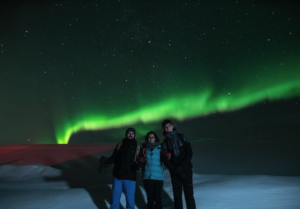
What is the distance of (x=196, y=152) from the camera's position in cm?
1738

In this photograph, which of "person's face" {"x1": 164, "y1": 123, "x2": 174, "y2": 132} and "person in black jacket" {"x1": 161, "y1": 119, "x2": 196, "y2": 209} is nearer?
"person in black jacket" {"x1": 161, "y1": 119, "x2": 196, "y2": 209}

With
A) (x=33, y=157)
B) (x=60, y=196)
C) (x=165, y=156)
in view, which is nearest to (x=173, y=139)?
(x=165, y=156)

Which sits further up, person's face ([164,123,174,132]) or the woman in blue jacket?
person's face ([164,123,174,132])

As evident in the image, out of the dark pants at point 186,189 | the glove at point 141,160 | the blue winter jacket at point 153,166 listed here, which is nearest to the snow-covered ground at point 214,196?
the dark pants at point 186,189

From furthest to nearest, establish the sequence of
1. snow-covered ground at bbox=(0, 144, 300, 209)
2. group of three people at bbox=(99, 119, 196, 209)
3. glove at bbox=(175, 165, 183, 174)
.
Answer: snow-covered ground at bbox=(0, 144, 300, 209), group of three people at bbox=(99, 119, 196, 209), glove at bbox=(175, 165, 183, 174)

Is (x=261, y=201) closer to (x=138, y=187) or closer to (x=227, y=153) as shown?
(x=138, y=187)

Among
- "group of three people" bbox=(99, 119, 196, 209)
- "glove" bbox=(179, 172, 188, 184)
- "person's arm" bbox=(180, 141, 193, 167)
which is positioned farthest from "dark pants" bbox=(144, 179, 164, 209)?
"person's arm" bbox=(180, 141, 193, 167)

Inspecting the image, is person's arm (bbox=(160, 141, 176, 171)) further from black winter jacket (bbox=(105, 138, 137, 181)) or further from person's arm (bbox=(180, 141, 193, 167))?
black winter jacket (bbox=(105, 138, 137, 181))

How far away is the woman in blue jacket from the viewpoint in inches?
185

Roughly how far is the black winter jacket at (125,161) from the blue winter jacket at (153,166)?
0.73ft

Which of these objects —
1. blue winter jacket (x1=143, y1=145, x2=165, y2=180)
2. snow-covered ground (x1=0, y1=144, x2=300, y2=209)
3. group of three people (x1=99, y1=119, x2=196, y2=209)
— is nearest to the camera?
group of three people (x1=99, y1=119, x2=196, y2=209)

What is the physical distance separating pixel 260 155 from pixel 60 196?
39.6ft

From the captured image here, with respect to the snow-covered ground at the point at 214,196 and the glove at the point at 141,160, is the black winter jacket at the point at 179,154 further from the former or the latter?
the snow-covered ground at the point at 214,196

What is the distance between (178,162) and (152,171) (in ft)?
1.54
